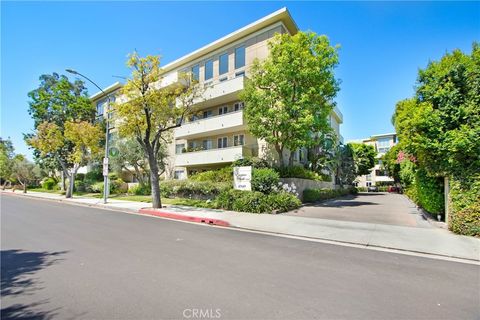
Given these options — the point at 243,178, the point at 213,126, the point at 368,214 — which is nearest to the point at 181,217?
the point at 243,178

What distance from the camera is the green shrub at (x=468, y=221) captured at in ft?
29.0

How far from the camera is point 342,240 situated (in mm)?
8562

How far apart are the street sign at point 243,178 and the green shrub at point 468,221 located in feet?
32.7

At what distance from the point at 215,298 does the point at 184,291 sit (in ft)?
1.93

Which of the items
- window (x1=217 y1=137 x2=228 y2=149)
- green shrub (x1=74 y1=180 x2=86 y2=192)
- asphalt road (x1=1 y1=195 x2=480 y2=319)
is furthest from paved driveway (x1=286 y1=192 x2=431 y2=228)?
green shrub (x1=74 y1=180 x2=86 y2=192)

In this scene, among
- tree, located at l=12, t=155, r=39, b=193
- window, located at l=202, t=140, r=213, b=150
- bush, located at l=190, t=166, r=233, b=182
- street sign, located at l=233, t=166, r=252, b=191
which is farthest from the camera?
tree, located at l=12, t=155, r=39, b=193

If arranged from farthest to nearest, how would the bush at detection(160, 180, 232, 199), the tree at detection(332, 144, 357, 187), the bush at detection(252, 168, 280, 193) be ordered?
the tree at detection(332, 144, 357, 187) → the bush at detection(160, 180, 232, 199) → the bush at detection(252, 168, 280, 193)

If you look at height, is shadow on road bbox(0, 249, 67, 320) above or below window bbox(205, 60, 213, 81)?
below

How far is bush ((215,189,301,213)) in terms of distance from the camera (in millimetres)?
14719

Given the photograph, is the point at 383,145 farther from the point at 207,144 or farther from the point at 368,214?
the point at 368,214

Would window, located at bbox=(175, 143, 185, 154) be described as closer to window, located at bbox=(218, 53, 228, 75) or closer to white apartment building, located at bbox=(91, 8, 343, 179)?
white apartment building, located at bbox=(91, 8, 343, 179)

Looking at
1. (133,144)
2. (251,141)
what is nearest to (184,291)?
(251,141)

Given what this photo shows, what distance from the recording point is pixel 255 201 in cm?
1490

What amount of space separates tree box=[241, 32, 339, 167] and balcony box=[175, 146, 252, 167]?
300 centimetres
